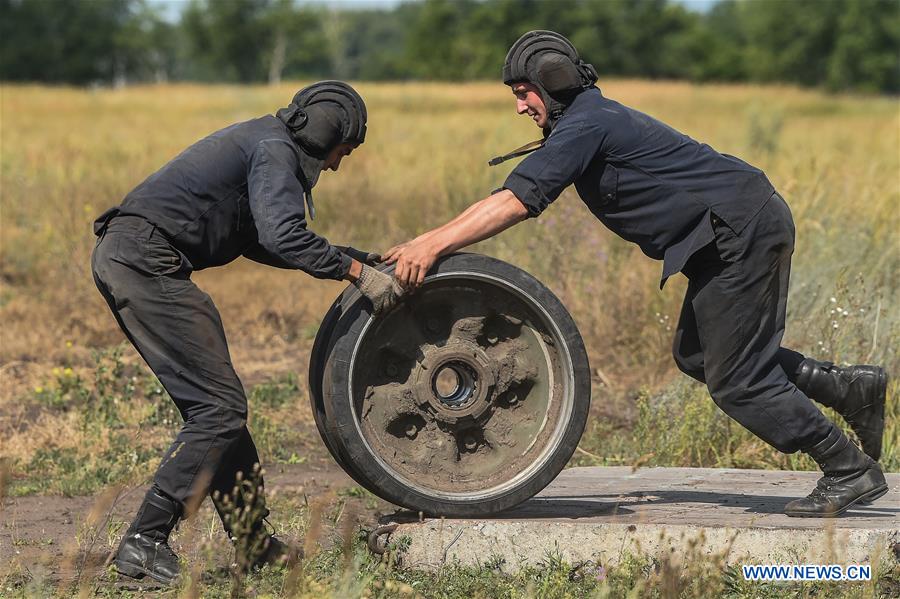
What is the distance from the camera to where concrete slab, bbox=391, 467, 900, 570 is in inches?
195

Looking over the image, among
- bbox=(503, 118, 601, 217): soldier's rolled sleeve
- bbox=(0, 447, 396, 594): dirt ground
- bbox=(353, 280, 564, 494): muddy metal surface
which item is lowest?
bbox=(0, 447, 396, 594): dirt ground

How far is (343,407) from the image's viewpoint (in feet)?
17.1

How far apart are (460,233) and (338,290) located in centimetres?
686

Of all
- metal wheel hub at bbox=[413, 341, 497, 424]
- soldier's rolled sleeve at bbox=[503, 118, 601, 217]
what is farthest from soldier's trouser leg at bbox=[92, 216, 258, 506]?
soldier's rolled sleeve at bbox=[503, 118, 601, 217]

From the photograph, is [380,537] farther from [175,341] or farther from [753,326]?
[753,326]

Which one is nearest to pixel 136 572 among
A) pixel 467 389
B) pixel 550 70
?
pixel 467 389

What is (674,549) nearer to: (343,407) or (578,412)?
(578,412)

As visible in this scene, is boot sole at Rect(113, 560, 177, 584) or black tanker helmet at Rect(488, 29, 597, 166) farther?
black tanker helmet at Rect(488, 29, 597, 166)

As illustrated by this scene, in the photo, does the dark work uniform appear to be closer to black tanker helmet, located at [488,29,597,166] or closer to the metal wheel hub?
black tanker helmet, located at [488,29,597,166]

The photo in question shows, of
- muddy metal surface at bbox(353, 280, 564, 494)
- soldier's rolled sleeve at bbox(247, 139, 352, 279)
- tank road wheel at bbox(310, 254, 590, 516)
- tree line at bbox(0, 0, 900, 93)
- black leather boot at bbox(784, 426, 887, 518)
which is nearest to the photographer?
soldier's rolled sleeve at bbox(247, 139, 352, 279)

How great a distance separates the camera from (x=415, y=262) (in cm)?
511

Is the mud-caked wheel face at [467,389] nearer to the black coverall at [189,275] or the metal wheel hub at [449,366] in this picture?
the metal wheel hub at [449,366]

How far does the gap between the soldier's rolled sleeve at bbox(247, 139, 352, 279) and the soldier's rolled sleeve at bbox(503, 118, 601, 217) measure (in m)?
0.75

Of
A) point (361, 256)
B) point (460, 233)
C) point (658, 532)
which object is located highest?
point (460, 233)
